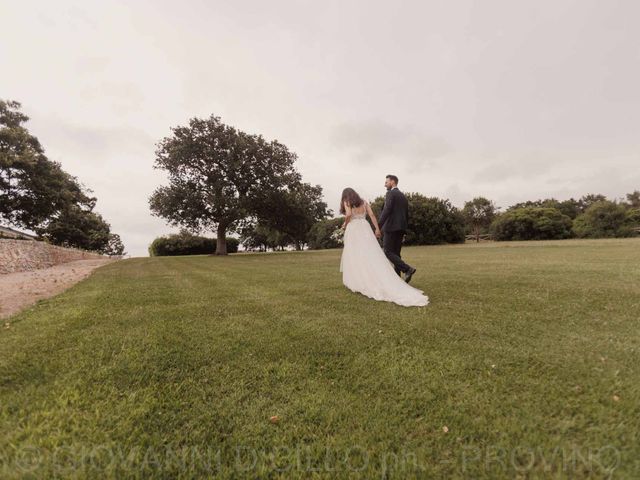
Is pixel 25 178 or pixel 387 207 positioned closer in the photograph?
pixel 387 207

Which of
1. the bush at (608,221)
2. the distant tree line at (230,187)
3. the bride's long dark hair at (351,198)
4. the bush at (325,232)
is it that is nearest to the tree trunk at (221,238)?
the distant tree line at (230,187)

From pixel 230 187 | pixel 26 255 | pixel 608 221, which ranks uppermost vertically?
pixel 230 187

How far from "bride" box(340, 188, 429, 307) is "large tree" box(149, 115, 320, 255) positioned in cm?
1939

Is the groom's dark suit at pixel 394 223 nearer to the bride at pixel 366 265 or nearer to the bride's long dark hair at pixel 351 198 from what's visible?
the bride at pixel 366 265

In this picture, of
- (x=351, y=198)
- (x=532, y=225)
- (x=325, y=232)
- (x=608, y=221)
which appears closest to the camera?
(x=351, y=198)

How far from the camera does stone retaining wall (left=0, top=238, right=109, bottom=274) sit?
45.4ft

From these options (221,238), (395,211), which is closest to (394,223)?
(395,211)

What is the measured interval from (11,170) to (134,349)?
95.5 feet

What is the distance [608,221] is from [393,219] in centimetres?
6196

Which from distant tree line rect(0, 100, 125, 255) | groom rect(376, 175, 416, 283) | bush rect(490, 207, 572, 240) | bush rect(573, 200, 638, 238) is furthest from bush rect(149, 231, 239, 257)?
bush rect(573, 200, 638, 238)

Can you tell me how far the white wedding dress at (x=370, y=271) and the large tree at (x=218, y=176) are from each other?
64.1 feet

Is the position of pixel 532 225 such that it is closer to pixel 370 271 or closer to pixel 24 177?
pixel 370 271

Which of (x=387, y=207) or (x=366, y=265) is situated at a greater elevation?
(x=387, y=207)

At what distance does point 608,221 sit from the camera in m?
47.7
